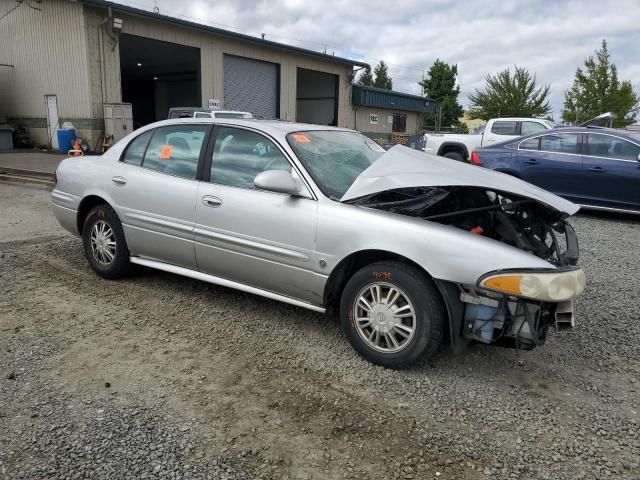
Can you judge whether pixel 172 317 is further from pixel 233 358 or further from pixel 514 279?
pixel 514 279

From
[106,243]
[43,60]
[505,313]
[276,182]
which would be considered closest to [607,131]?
[505,313]

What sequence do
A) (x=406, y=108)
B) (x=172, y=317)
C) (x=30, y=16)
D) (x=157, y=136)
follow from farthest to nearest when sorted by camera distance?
(x=406, y=108) < (x=30, y=16) < (x=157, y=136) < (x=172, y=317)

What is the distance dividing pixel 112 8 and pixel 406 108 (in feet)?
76.0

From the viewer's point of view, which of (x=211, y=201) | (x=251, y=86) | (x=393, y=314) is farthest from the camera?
(x=251, y=86)

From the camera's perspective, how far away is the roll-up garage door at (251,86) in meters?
23.3

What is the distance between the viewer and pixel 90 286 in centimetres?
462

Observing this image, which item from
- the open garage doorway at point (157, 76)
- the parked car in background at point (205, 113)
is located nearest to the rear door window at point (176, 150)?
the parked car in background at point (205, 113)

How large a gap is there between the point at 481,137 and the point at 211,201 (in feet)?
40.6

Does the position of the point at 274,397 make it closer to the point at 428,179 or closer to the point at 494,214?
the point at 428,179

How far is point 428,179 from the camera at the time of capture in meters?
3.22

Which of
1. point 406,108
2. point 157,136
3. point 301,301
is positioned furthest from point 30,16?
point 406,108

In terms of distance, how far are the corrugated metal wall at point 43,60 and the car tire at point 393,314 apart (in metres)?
18.1

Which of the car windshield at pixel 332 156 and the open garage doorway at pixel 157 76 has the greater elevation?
the open garage doorway at pixel 157 76

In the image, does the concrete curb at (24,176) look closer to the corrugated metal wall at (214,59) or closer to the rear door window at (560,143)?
the corrugated metal wall at (214,59)
